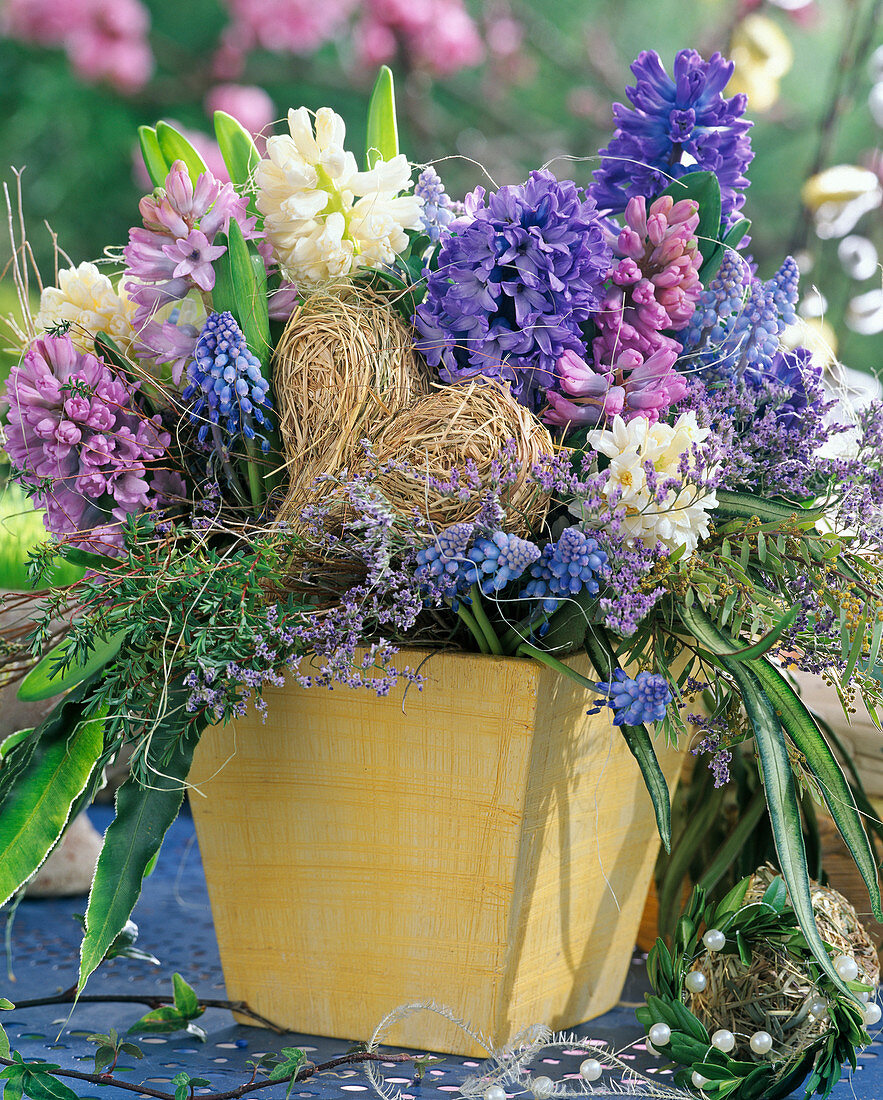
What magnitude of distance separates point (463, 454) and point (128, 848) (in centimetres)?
22

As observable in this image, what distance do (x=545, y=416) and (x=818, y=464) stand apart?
137mm

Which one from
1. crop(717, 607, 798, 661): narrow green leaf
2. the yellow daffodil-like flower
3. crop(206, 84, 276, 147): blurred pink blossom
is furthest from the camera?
crop(206, 84, 276, 147): blurred pink blossom

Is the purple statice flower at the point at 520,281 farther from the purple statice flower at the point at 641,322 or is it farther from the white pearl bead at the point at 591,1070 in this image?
the white pearl bead at the point at 591,1070

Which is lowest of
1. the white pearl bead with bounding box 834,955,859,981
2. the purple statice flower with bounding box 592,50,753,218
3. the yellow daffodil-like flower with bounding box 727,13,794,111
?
the white pearl bead with bounding box 834,955,859,981

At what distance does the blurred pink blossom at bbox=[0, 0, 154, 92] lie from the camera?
71.4 inches

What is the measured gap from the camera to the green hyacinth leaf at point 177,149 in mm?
561

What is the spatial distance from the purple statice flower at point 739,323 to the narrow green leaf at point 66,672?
12.4 inches

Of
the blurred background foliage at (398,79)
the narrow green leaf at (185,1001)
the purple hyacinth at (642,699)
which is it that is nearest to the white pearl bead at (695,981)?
the purple hyacinth at (642,699)

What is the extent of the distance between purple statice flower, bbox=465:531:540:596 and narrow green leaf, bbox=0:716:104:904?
6.8 inches

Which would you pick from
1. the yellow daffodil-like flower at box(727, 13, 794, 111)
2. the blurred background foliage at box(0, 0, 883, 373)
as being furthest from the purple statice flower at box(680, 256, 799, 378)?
the blurred background foliage at box(0, 0, 883, 373)

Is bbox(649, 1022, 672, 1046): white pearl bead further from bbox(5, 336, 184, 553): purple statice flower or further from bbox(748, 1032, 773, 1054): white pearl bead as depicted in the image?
bbox(5, 336, 184, 553): purple statice flower

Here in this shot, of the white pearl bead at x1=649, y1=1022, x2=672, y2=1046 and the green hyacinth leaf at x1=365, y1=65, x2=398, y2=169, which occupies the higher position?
the green hyacinth leaf at x1=365, y1=65, x2=398, y2=169

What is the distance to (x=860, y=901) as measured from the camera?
630 millimetres

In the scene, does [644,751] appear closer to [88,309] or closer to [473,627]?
[473,627]
